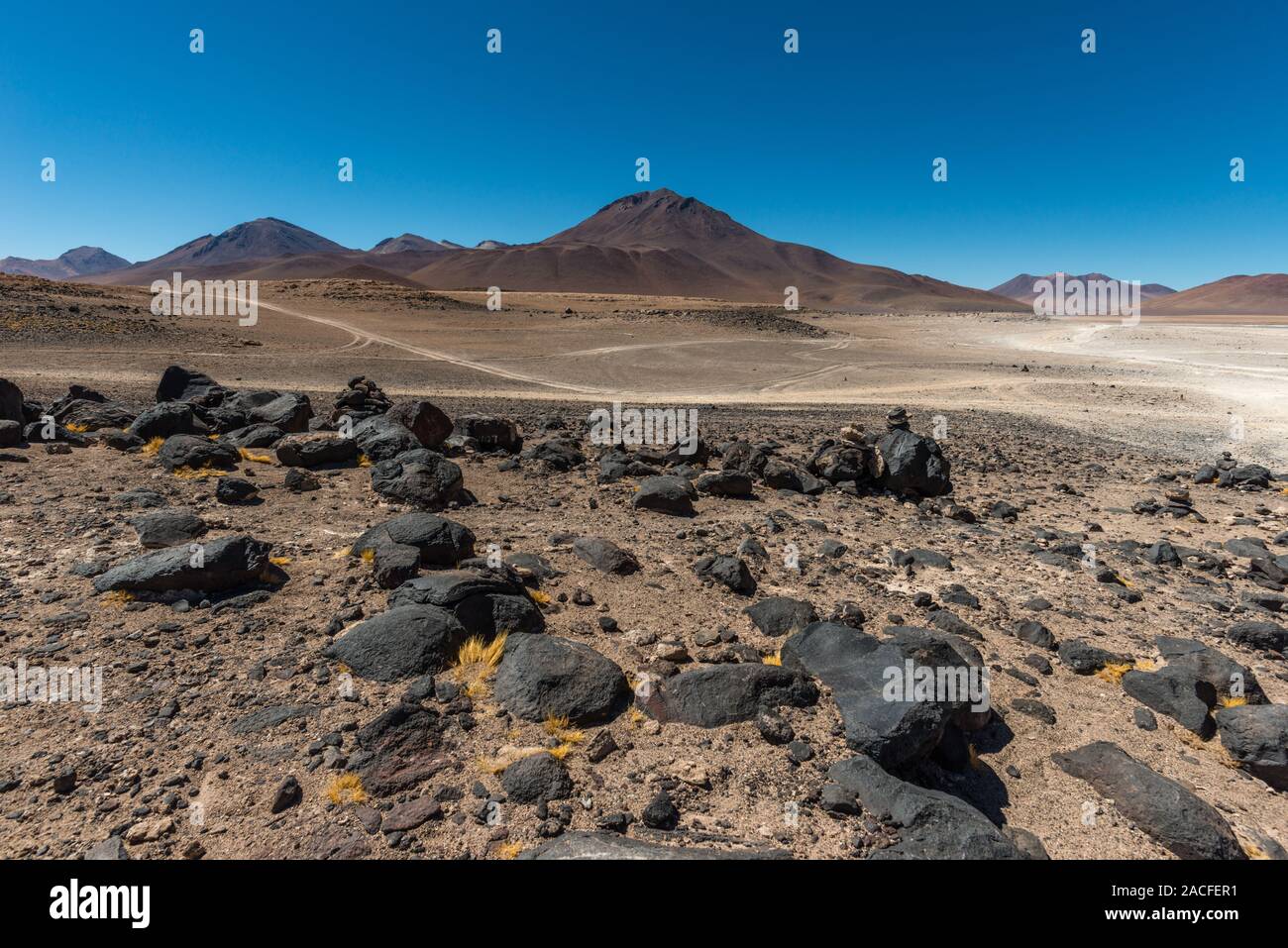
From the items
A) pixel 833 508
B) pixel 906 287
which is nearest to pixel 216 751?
pixel 833 508

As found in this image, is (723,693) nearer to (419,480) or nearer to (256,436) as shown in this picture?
(419,480)

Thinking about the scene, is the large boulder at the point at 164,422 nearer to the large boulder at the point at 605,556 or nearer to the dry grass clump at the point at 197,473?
the dry grass clump at the point at 197,473

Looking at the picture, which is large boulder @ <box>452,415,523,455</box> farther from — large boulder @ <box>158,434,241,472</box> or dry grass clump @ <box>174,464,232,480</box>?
dry grass clump @ <box>174,464,232,480</box>

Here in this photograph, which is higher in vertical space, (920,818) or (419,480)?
(419,480)

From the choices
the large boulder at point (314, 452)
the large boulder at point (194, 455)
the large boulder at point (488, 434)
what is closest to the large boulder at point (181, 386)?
the large boulder at point (194, 455)

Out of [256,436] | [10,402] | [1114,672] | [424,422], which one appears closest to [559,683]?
[1114,672]
